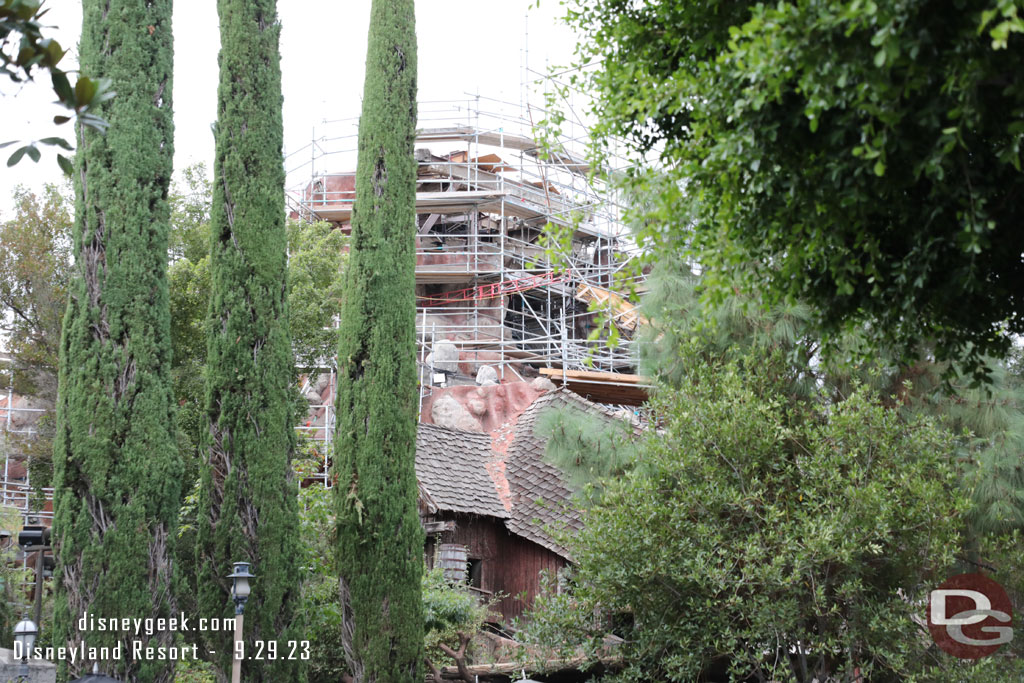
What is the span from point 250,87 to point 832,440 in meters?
8.15

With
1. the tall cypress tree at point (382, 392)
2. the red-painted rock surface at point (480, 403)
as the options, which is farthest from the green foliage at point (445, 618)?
the red-painted rock surface at point (480, 403)

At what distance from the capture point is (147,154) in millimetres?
10789

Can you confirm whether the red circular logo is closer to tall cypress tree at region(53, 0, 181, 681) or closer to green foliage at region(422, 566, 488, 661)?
green foliage at region(422, 566, 488, 661)

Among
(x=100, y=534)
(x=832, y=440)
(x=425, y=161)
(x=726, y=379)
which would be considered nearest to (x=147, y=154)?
(x=100, y=534)

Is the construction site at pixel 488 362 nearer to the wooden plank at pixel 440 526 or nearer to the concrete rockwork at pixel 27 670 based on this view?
the wooden plank at pixel 440 526

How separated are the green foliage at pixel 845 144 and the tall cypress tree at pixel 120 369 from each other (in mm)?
6215

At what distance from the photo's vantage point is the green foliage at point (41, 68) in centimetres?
324

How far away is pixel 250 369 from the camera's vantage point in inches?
430

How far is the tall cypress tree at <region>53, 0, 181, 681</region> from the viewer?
9633 millimetres

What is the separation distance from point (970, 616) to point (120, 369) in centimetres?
993

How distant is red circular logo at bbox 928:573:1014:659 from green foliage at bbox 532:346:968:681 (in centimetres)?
34

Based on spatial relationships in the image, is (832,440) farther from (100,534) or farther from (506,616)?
(506,616)

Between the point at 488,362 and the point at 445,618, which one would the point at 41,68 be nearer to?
the point at 445,618

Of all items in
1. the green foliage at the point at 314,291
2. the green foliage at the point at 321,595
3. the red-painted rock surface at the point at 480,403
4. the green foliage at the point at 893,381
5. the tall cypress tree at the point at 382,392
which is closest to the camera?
the tall cypress tree at the point at 382,392
